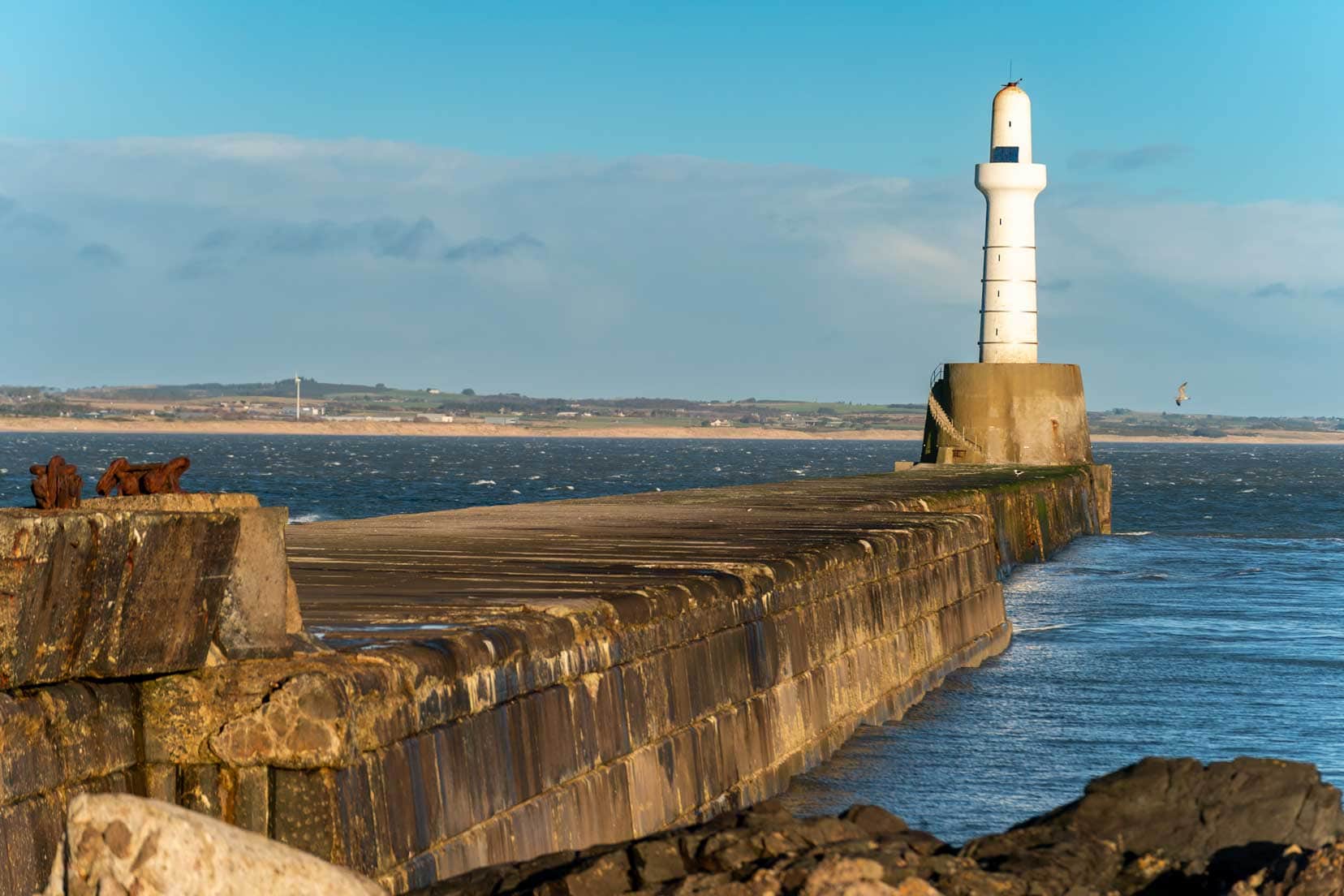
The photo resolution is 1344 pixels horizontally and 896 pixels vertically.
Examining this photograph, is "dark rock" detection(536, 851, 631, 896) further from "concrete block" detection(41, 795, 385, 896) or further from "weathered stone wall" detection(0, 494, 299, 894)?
"weathered stone wall" detection(0, 494, 299, 894)

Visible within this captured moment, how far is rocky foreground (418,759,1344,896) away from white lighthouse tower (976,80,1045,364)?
109 feet

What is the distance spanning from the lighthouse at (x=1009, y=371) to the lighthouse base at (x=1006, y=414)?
2cm

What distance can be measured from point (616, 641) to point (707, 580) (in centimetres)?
160

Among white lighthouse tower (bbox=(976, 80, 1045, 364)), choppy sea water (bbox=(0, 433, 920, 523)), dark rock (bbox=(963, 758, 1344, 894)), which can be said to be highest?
white lighthouse tower (bbox=(976, 80, 1045, 364))

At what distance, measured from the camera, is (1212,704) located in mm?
13156

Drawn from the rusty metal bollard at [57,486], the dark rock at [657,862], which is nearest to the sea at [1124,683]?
the dark rock at [657,862]

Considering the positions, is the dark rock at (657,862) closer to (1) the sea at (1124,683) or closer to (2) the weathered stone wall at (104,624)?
(2) the weathered stone wall at (104,624)

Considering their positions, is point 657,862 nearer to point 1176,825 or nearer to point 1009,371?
point 1176,825

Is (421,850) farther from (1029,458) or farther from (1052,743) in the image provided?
(1029,458)

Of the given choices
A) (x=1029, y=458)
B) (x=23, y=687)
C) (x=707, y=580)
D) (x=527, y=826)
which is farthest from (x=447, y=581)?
(x=1029, y=458)

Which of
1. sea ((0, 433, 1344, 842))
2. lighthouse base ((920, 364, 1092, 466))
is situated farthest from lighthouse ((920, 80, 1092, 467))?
sea ((0, 433, 1344, 842))

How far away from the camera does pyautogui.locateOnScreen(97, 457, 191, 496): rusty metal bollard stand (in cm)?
559

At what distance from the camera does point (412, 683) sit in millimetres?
5895

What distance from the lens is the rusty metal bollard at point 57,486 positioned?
5.12 meters
